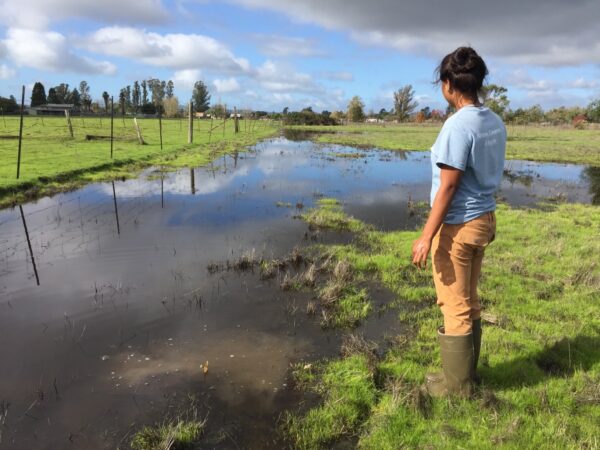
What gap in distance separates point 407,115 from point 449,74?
375 feet

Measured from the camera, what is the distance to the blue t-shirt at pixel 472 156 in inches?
136

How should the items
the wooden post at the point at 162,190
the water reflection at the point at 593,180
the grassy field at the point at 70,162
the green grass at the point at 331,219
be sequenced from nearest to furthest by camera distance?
the green grass at the point at 331,219 < the wooden post at the point at 162,190 < the grassy field at the point at 70,162 < the water reflection at the point at 593,180

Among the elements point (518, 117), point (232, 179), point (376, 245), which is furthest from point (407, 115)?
point (376, 245)

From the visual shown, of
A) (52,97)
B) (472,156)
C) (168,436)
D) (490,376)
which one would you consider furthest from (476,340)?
(52,97)

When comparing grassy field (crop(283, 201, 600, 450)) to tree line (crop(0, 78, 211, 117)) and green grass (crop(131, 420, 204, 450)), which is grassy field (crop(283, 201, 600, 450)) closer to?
green grass (crop(131, 420, 204, 450))

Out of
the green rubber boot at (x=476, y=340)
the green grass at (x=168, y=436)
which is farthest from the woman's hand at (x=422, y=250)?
the green grass at (x=168, y=436)

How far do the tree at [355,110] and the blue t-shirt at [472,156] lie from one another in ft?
359

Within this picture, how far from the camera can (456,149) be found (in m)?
Answer: 3.43

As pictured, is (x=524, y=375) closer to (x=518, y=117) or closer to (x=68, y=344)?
(x=68, y=344)

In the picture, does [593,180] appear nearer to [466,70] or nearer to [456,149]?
[466,70]

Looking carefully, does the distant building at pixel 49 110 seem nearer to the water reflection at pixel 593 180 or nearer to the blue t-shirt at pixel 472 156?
the water reflection at pixel 593 180

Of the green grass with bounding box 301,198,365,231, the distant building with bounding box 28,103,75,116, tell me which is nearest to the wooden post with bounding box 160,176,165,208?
the green grass with bounding box 301,198,365,231

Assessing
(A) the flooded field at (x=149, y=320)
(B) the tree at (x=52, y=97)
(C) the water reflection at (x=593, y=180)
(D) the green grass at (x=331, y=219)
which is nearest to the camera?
(A) the flooded field at (x=149, y=320)

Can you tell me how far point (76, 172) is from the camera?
18.4 meters
